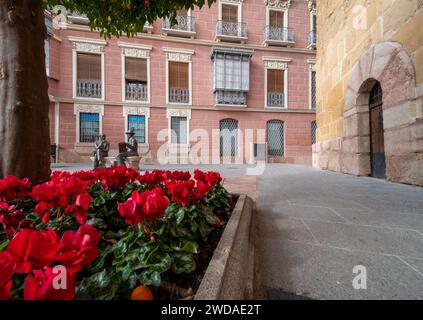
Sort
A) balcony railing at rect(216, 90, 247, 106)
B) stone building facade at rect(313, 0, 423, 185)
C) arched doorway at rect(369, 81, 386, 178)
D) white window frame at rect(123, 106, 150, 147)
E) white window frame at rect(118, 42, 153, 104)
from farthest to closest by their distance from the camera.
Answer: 1. balcony railing at rect(216, 90, 247, 106)
2. white window frame at rect(123, 106, 150, 147)
3. white window frame at rect(118, 42, 153, 104)
4. arched doorway at rect(369, 81, 386, 178)
5. stone building facade at rect(313, 0, 423, 185)

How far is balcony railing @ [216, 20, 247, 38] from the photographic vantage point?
44.4ft

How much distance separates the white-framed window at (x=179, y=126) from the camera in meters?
13.1

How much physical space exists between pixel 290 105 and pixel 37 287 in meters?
15.3

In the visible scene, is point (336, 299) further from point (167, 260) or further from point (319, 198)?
point (319, 198)

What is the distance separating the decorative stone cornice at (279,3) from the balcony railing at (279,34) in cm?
142

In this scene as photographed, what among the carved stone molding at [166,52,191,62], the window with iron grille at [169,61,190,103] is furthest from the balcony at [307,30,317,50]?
the window with iron grille at [169,61,190,103]

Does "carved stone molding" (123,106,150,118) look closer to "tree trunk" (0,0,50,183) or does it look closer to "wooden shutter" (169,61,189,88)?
"wooden shutter" (169,61,189,88)

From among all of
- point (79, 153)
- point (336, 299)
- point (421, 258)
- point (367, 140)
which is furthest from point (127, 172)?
point (79, 153)

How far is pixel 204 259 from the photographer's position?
3.51ft

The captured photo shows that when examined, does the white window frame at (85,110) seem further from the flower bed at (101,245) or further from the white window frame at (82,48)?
the flower bed at (101,245)

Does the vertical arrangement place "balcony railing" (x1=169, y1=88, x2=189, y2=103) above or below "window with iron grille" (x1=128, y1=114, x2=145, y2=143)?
above

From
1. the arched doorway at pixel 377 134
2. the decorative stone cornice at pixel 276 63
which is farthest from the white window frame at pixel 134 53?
the arched doorway at pixel 377 134

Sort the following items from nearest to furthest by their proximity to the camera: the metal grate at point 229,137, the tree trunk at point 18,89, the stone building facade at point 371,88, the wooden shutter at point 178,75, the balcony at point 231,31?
1. the tree trunk at point 18,89
2. the stone building facade at point 371,88
3. the wooden shutter at point 178,75
4. the balcony at point 231,31
5. the metal grate at point 229,137

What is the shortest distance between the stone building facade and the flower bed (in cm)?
402
